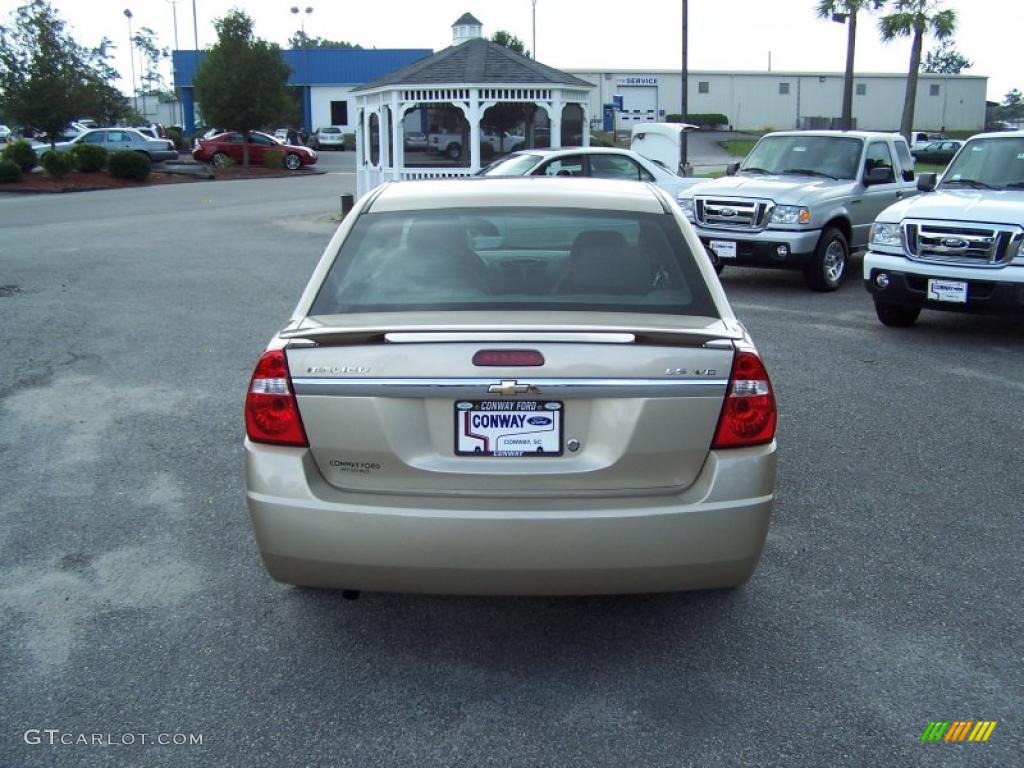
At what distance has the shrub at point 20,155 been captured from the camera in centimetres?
3222

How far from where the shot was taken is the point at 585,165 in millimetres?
15344

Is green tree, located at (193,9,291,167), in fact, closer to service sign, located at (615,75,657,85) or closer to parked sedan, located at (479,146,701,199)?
parked sedan, located at (479,146,701,199)

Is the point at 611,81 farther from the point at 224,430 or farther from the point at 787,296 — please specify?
the point at 224,430

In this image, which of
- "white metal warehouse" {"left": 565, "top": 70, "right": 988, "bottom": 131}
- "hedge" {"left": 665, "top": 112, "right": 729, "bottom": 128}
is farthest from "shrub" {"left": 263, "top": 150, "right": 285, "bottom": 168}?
"white metal warehouse" {"left": 565, "top": 70, "right": 988, "bottom": 131}

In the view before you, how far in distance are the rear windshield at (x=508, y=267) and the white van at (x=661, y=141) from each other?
19775 mm

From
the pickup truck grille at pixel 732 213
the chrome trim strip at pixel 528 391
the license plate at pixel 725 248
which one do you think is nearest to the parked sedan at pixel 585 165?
the pickup truck grille at pixel 732 213

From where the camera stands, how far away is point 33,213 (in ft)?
76.6

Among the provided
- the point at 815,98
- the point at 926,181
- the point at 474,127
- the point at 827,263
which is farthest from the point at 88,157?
the point at 815,98

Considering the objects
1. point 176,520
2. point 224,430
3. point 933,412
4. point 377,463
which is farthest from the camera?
point 933,412

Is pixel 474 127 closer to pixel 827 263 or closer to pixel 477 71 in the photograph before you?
pixel 477 71

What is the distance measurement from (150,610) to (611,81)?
6788 centimetres

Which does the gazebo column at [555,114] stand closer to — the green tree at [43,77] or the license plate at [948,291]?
the license plate at [948,291]

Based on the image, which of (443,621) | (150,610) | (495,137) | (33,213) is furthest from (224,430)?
(33,213)

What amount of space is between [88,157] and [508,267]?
3199 cm
